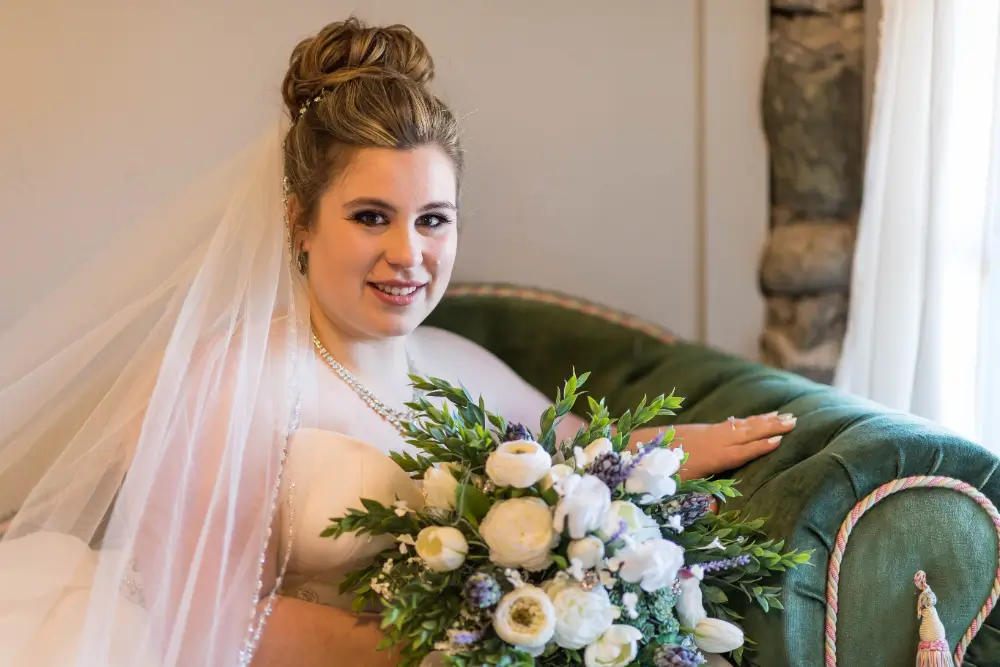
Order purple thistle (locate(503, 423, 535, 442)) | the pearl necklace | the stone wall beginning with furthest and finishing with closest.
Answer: the stone wall, the pearl necklace, purple thistle (locate(503, 423, 535, 442))

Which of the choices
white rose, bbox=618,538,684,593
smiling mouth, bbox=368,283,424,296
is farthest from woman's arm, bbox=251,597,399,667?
smiling mouth, bbox=368,283,424,296

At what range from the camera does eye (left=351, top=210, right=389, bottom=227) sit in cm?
143

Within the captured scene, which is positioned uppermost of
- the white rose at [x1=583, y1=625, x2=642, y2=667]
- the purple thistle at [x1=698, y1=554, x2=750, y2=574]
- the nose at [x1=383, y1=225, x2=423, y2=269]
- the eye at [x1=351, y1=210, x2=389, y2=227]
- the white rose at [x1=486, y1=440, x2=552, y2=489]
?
the eye at [x1=351, y1=210, x2=389, y2=227]

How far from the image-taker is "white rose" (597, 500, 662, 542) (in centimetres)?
105

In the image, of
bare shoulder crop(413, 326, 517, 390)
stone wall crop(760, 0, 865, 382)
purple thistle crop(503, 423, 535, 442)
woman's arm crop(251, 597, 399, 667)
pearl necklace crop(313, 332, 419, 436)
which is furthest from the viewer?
stone wall crop(760, 0, 865, 382)

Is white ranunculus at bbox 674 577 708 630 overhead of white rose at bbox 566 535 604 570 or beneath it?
beneath

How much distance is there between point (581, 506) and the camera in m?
1.03

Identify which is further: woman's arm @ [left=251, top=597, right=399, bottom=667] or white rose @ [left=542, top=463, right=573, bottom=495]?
woman's arm @ [left=251, top=597, right=399, bottom=667]

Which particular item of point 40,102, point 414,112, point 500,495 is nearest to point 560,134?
point 414,112

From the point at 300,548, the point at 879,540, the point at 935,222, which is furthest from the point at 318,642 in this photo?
the point at 935,222

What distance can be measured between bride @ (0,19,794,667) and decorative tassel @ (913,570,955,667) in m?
0.28

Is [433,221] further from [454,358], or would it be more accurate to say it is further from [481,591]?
[481,591]

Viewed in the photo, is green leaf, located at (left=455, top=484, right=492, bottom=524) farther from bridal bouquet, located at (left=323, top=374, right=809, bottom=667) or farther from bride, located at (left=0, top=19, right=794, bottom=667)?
bride, located at (left=0, top=19, right=794, bottom=667)

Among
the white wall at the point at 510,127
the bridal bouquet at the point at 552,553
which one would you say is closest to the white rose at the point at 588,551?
the bridal bouquet at the point at 552,553
